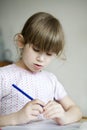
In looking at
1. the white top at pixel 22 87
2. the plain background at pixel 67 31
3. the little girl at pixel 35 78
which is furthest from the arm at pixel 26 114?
the plain background at pixel 67 31

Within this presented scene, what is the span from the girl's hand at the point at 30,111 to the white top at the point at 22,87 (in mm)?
187

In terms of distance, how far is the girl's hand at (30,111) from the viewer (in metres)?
0.56

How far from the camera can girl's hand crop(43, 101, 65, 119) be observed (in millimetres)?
580

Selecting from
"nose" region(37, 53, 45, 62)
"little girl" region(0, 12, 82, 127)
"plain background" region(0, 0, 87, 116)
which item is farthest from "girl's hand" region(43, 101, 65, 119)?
"plain background" region(0, 0, 87, 116)

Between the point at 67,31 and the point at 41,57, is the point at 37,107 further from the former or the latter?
the point at 67,31

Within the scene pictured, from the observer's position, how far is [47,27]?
0.71 metres

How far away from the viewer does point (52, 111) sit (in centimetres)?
59

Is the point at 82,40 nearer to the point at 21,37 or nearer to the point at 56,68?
the point at 56,68

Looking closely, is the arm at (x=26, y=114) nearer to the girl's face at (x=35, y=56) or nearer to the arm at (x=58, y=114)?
the arm at (x=58, y=114)

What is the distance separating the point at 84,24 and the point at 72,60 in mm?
213

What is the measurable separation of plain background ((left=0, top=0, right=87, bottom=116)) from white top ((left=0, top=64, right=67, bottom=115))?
465mm

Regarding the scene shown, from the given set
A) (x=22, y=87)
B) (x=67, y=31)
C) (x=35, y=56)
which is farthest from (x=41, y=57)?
(x=67, y=31)

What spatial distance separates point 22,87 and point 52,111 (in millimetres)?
236

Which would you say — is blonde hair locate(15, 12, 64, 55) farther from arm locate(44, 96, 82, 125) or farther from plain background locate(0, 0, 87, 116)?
plain background locate(0, 0, 87, 116)
